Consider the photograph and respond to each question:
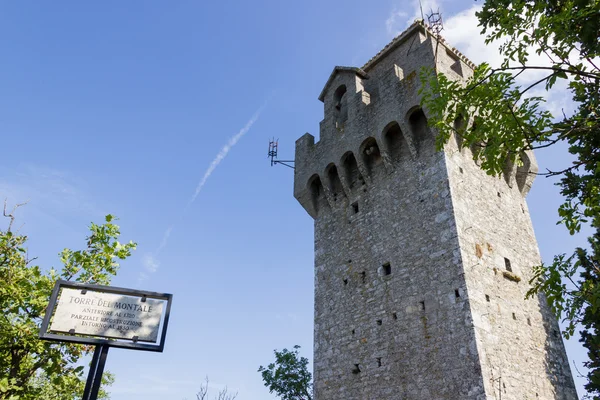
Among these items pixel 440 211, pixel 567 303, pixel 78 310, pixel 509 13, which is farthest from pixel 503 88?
pixel 440 211

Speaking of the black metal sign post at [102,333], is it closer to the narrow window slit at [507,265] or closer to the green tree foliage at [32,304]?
the green tree foliage at [32,304]

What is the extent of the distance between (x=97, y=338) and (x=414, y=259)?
841cm

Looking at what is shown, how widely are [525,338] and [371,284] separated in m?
3.96

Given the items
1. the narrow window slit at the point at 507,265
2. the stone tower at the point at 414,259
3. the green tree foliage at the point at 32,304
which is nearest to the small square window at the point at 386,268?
the stone tower at the point at 414,259

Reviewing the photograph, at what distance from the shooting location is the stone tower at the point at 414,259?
33.3 feet

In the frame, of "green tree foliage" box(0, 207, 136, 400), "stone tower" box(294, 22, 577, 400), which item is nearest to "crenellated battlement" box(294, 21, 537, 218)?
"stone tower" box(294, 22, 577, 400)

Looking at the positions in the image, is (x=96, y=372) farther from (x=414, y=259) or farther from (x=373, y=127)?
(x=373, y=127)

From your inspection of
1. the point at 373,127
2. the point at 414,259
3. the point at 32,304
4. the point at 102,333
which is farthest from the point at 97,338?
the point at 373,127

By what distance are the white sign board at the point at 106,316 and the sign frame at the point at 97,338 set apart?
45mm

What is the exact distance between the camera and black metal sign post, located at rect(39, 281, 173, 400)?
4.86 meters

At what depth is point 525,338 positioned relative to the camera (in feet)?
36.5

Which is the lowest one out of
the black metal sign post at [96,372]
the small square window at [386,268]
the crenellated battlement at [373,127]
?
the black metal sign post at [96,372]

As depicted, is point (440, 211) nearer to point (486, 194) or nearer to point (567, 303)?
point (486, 194)

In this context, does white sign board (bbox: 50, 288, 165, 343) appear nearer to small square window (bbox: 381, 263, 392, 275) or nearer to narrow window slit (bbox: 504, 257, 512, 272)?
small square window (bbox: 381, 263, 392, 275)
